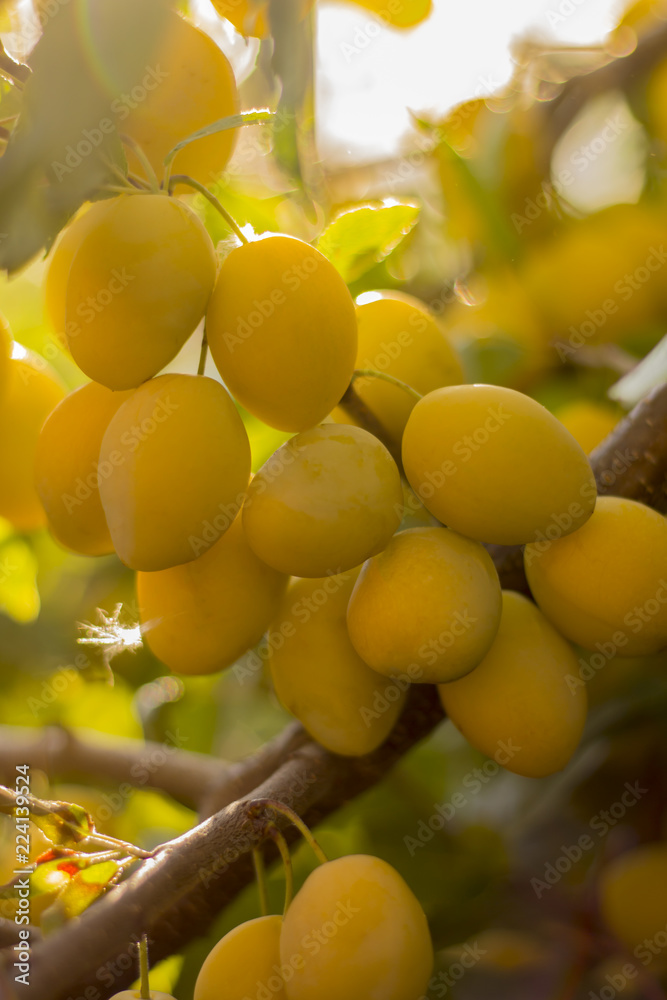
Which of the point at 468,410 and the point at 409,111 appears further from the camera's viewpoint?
the point at 409,111

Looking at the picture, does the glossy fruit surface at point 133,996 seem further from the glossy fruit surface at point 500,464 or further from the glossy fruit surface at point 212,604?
the glossy fruit surface at point 500,464

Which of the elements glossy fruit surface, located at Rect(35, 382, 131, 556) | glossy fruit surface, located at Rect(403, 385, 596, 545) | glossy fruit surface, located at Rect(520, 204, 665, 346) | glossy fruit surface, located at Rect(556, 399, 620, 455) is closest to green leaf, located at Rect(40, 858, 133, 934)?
glossy fruit surface, located at Rect(35, 382, 131, 556)

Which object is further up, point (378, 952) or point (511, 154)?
point (511, 154)

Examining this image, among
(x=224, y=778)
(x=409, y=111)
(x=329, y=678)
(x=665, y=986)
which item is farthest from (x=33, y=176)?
(x=665, y=986)

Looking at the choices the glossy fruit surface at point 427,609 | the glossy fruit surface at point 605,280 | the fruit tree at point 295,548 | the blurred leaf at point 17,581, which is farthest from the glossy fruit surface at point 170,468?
the glossy fruit surface at point 605,280

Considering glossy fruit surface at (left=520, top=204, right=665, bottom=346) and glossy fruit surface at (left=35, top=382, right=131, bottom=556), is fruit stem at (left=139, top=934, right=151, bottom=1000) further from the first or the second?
glossy fruit surface at (left=520, top=204, right=665, bottom=346)

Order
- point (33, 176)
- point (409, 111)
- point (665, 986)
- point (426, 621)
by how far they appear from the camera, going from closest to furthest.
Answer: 1. point (33, 176)
2. point (426, 621)
3. point (665, 986)
4. point (409, 111)

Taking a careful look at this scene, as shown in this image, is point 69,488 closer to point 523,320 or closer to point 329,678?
point 329,678
